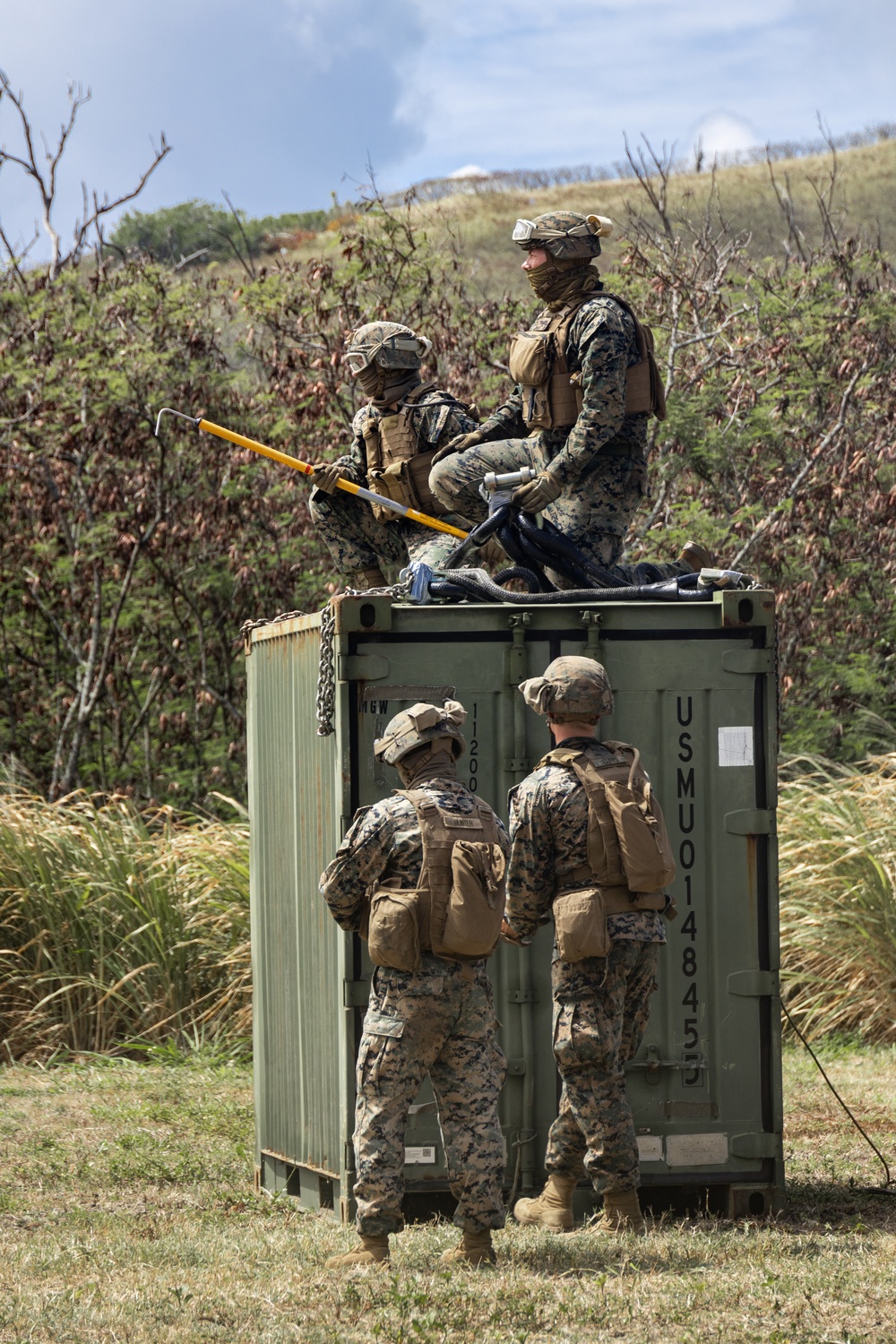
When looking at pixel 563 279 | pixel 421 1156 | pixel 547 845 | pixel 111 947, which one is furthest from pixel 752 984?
pixel 111 947

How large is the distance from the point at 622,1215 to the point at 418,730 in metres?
1.82

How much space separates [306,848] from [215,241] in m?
42.3

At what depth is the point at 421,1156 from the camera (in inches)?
233

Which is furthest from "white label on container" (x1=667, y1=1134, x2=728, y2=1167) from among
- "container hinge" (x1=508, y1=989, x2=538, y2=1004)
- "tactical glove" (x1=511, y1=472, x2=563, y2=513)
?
"tactical glove" (x1=511, y1=472, x2=563, y2=513)

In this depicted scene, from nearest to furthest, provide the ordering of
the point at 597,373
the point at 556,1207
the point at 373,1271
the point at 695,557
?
1. the point at 373,1271
2. the point at 556,1207
3. the point at 597,373
4. the point at 695,557

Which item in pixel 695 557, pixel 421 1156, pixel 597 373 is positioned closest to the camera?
pixel 421 1156

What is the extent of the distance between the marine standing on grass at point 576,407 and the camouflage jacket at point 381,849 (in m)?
1.73

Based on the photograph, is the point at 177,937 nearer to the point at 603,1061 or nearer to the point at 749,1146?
the point at 749,1146

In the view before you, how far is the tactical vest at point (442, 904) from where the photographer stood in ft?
16.9

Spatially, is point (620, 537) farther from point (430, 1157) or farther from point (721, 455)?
point (721, 455)

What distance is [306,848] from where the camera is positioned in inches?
253

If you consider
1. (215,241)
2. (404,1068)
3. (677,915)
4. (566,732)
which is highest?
(215,241)

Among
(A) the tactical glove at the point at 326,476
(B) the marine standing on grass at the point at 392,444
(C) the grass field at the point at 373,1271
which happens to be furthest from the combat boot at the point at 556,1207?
(A) the tactical glove at the point at 326,476

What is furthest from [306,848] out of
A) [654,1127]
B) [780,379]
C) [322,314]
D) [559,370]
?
[780,379]
